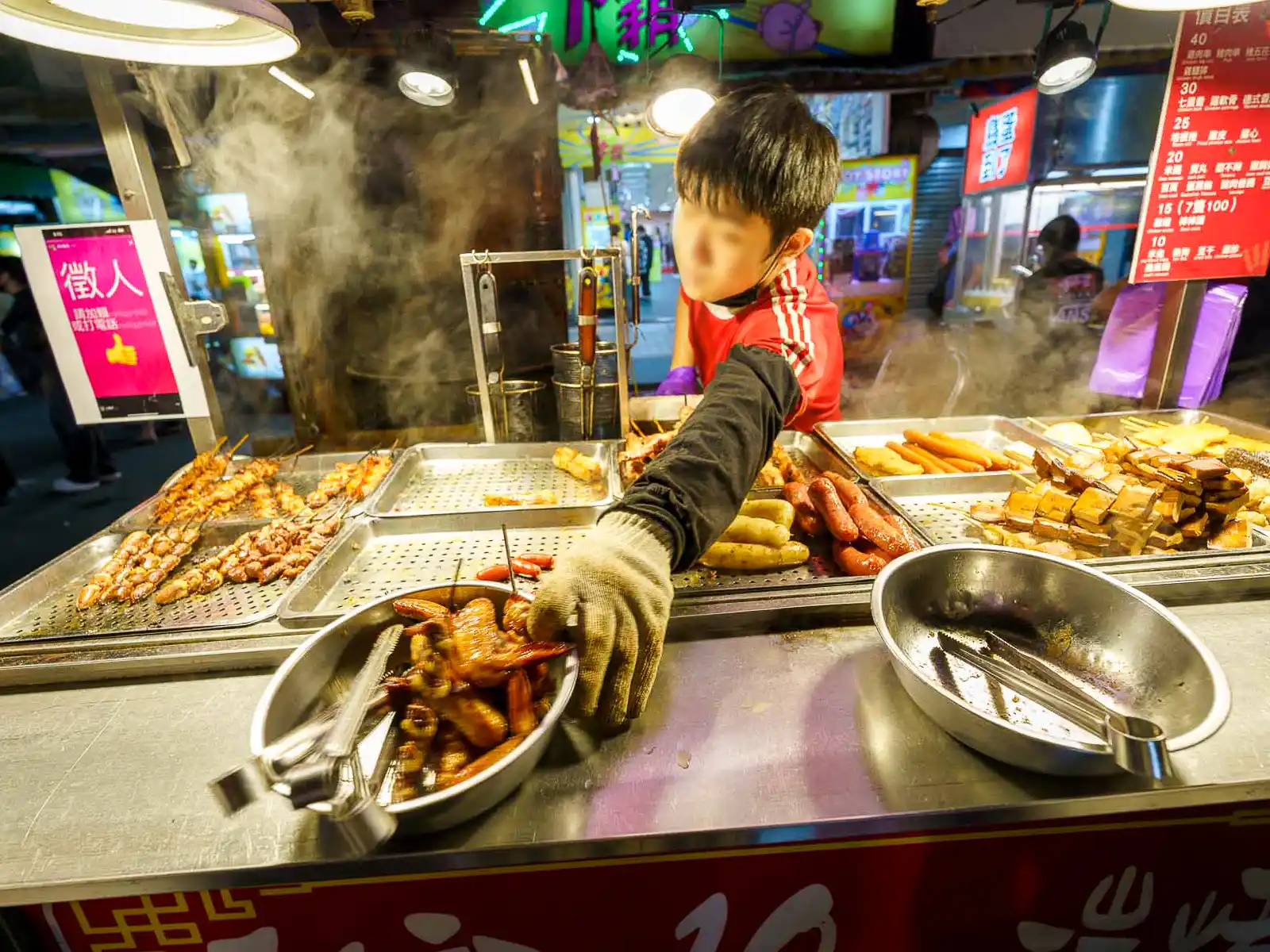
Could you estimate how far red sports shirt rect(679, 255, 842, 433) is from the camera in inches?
91.7

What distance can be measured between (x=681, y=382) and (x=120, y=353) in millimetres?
3235

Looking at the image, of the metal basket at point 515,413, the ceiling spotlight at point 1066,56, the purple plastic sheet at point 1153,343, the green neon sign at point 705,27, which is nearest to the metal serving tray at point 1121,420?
the purple plastic sheet at point 1153,343

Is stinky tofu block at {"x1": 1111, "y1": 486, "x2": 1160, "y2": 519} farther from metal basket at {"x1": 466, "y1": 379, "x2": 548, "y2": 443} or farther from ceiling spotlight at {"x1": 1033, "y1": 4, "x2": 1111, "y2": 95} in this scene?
ceiling spotlight at {"x1": 1033, "y1": 4, "x2": 1111, "y2": 95}

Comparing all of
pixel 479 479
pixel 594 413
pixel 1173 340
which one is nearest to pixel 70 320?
pixel 479 479

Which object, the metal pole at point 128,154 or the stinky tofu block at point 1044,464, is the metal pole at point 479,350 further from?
the stinky tofu block at point 1044,464

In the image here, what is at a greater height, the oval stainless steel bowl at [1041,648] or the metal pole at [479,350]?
the metal pole at [479,350]

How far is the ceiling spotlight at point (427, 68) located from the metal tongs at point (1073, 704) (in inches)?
176

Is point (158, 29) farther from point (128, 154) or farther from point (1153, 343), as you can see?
point (1153, 343)

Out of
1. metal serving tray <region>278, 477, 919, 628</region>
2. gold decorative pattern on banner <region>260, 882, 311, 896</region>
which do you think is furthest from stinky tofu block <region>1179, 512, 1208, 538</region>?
gold decorative pattern on banner <region>260, 882, 311, 896</region>

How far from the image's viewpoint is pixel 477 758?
4.62ft

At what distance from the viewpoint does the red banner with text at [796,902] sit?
1419mm

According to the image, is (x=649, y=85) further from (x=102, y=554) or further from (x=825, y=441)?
(x=102, y=554)

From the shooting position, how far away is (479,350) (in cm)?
330

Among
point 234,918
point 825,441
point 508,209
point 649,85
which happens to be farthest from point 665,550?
point 508,209
